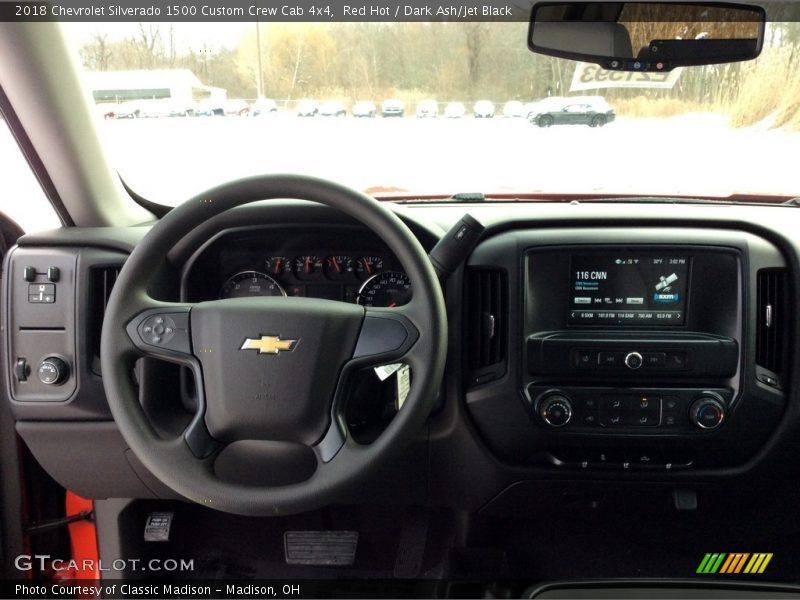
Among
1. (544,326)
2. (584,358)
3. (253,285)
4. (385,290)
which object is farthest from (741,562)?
(253,285)

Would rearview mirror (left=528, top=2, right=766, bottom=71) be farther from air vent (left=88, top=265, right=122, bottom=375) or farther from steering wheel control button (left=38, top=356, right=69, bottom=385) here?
steering wheel control button (left=38, top=356, right=69, bottom=385)

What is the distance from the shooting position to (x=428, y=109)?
222cm

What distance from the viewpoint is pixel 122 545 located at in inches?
102

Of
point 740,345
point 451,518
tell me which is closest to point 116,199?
point 451,518

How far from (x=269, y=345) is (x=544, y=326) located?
86cm

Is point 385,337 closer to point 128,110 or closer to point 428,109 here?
point 428,109

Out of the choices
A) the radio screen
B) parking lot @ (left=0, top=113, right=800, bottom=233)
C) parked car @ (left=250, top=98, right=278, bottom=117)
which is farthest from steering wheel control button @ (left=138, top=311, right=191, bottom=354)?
the radio screen

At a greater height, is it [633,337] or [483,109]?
[483,109]

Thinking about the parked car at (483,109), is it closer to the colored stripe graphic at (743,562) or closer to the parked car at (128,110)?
the parked car at (128,110)

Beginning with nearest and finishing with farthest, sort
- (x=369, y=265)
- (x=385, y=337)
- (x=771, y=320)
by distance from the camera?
1. (x=385, y=337)
2. (x=771, y=320)
3. (x=369, y=265)

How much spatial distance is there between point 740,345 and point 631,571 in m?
0.94

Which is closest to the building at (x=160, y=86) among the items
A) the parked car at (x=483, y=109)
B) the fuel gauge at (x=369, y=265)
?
the fuel gauge at (x=369, y=265)

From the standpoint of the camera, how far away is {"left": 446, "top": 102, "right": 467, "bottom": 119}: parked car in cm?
221

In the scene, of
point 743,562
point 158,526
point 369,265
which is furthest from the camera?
point 158,526
